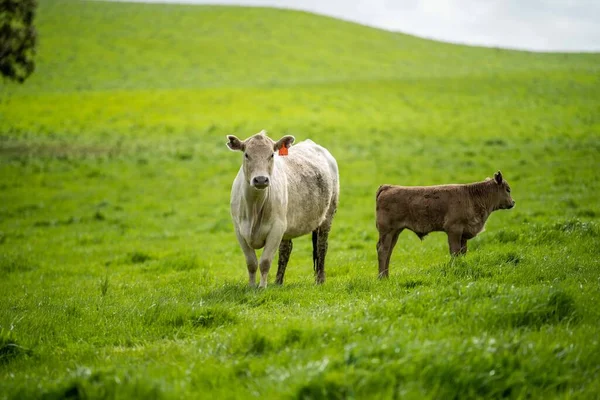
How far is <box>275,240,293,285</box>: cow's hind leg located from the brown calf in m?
1.72

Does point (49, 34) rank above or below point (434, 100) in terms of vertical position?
above

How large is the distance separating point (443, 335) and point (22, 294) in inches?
313

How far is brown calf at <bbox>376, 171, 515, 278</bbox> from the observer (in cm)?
897

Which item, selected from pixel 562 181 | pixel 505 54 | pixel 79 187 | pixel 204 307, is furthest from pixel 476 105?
pixel 204 307

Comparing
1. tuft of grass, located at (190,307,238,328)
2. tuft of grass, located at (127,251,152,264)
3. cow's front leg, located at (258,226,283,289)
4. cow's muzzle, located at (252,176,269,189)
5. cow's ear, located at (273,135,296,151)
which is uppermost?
cow's ear, located at (273,135,296,151)

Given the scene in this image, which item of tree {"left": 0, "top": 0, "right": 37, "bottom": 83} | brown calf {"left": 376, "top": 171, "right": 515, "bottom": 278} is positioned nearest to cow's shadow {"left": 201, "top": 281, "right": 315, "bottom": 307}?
brown calf {"left": 376, "top": 171, "right": 515, "bottom": 278}

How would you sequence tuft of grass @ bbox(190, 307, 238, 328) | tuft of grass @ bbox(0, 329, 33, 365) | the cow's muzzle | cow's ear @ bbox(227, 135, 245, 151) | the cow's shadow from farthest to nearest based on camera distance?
cow's ear @ bbox(227, 135, 245, 151), the cow's muzzle, the cow's shadow, tuft of grass @ bbox(190, 307, 238, 328), tuft of grass @ bbox(0, 329, 33, 365)

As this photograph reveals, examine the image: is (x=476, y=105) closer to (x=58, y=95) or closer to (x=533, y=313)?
(x=58, y=95)

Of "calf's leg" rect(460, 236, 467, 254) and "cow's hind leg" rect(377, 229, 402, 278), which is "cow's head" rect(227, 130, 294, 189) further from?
"calf's leg" rect(460, 236, 467, 254)

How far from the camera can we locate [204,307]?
7309 mm

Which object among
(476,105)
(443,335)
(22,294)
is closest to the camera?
(443,335)

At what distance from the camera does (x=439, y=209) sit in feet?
29.4

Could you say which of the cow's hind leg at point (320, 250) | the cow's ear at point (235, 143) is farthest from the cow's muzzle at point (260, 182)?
the cow's hind leg at point (320, 250)

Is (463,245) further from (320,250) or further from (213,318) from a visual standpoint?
(213,318)
